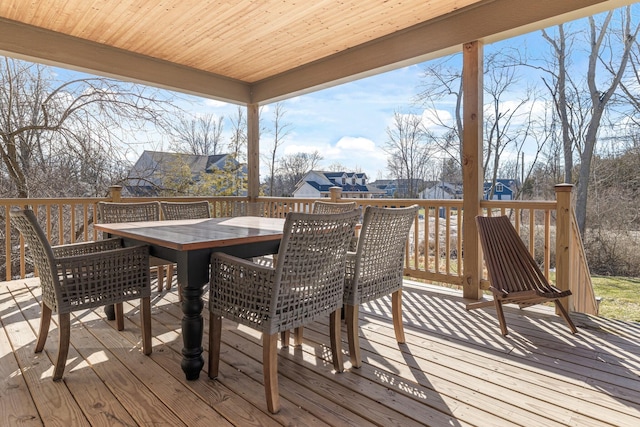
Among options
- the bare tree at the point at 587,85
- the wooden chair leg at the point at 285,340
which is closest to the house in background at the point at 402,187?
the bare tree at the point at 587,85

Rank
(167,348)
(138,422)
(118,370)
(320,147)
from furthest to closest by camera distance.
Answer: (320,147), (167,348), (118,370), (138,422)

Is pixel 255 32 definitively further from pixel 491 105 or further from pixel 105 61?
pixel 491 105

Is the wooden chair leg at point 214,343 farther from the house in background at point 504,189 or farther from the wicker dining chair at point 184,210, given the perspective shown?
the house in background at point 504,189

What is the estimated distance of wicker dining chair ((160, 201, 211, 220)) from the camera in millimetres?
3752

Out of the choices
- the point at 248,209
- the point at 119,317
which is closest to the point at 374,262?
the point at 119,317

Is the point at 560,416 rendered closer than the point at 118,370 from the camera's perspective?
Yes

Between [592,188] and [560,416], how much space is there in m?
6.53

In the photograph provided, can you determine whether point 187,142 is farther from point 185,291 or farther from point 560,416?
point 560,416

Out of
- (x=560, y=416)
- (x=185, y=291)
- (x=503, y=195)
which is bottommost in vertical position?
(x=560, y=416)

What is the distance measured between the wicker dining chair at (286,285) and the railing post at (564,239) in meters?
2.05

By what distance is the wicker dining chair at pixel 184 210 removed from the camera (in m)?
3.75

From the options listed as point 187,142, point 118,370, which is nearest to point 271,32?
point 118,370

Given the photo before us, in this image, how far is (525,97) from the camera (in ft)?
25.6

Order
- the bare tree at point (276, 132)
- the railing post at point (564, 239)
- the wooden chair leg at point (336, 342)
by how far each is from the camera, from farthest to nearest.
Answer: the bare tree at point (276, 132) < the railing post at point (564, 239) < the wooden chair leg at point (336, 342)
